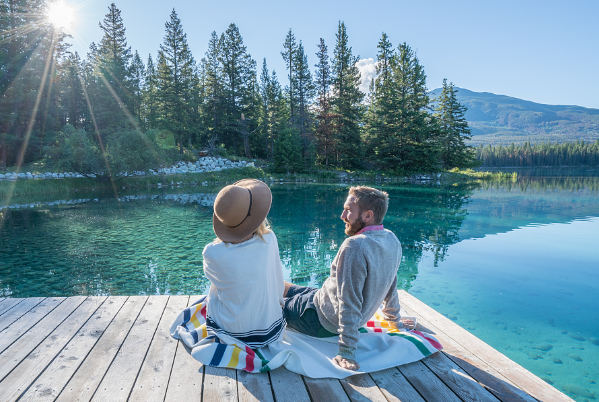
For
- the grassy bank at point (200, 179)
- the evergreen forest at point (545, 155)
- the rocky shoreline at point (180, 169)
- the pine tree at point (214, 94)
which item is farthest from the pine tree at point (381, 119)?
the evergreen forest at point (545, 155)

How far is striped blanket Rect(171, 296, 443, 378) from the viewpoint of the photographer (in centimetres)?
198

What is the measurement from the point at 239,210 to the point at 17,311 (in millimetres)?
2414

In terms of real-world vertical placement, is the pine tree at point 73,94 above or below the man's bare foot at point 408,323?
above

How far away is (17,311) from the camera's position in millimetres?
2826

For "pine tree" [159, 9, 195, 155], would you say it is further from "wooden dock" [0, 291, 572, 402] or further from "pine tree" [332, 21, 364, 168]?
"wooden dock" [0, 291, 572, 402]

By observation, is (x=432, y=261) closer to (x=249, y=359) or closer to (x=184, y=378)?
(x=249, y=359)

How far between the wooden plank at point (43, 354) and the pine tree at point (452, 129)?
32.8 m

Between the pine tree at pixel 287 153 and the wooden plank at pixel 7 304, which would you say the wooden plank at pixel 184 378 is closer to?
the wooden plank at pixel 7 304

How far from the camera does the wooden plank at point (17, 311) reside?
8.59 feet

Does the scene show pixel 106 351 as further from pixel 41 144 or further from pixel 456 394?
pixel 41 144

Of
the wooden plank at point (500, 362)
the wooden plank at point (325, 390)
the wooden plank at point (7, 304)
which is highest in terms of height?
the wooden plank at point (7, 304)

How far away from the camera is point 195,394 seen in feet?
5.92

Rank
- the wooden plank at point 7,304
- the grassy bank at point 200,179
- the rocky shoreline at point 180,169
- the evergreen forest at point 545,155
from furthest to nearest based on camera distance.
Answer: the evergreen forest at point 545,155
the rocky shoreline at point 180,169
the grassy bank at point 200,179
the wooden plank at point 7,304

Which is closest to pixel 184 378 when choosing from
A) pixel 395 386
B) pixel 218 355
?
pixel 218 355
